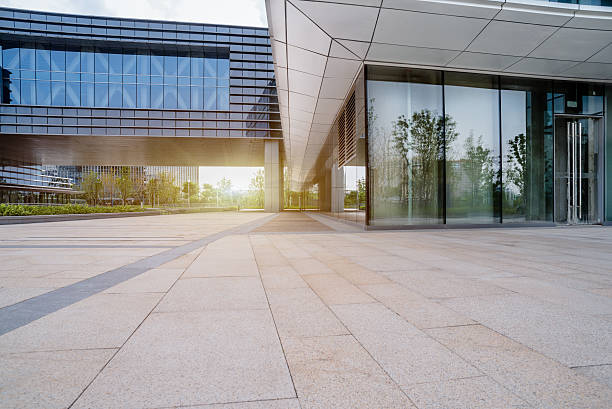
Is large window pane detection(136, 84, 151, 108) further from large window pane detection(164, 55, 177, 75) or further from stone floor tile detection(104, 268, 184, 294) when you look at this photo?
stone floor tile detection(104, 268, 184, 294)

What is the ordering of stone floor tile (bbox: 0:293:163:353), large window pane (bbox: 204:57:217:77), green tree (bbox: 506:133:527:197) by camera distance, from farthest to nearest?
large window pane (bbox: 204:57:217:77) < green tree (bbox: 506:133:527:197) < stone floor tile (bbox: 0:293:163:353)

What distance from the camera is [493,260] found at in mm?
5770

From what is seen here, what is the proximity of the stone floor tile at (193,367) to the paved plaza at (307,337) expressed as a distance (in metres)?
0.01

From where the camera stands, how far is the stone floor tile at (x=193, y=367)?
176cm

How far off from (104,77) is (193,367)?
3668 centimetres

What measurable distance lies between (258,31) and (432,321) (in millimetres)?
34224

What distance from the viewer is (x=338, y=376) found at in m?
1.97

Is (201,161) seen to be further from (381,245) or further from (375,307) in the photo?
(375,307)

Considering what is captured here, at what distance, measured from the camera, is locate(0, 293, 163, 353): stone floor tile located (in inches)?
94.9

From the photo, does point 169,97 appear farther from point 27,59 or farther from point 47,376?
point 47,376

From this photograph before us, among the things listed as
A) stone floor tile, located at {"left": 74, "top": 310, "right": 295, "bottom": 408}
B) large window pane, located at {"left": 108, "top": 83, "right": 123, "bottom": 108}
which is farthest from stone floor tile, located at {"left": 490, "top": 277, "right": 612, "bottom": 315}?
large window pane, located at {"left": 108, "top": 83, "right": 123, "bottom": 108}

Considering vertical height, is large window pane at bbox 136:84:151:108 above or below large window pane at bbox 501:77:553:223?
above

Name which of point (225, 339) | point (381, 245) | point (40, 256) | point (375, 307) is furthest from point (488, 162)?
point (40, 256)

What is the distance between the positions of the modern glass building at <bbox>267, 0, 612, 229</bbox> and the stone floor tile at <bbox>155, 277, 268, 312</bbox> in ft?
26.2
